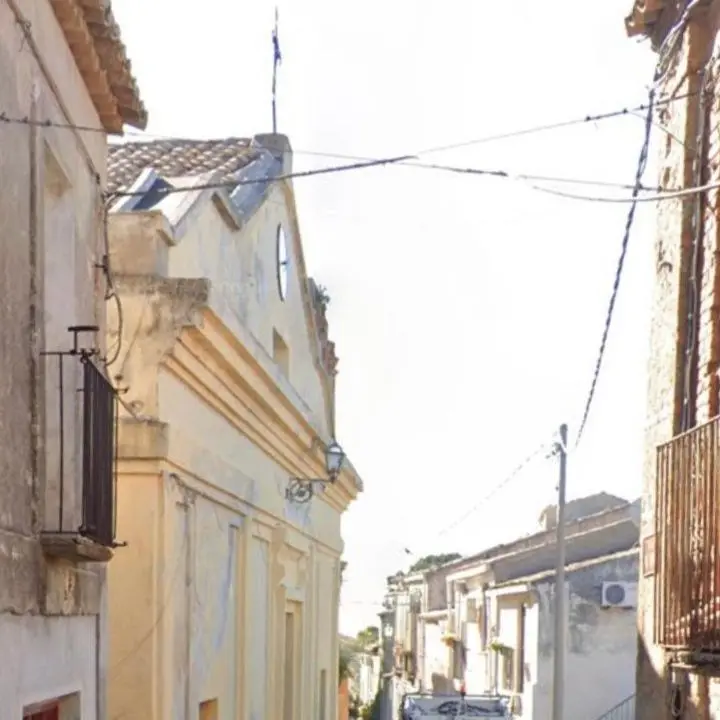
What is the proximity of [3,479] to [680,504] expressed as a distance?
3424 mm

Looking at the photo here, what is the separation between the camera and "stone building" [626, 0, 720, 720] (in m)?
6.53

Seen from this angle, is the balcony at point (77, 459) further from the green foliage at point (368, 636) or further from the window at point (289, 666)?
the green foliage at point (368, 636)

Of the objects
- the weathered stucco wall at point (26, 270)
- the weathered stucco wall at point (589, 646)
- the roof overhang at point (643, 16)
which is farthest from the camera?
the weathered stucco wall at point (589, 646)

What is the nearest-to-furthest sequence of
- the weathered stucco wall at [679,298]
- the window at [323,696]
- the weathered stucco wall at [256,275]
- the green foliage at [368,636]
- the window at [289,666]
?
the weathered stucco wall at [679,298]
the weathered stucco wall at [256,275]
the window at [289,666]
the window at [323,696]
the green foliage at [368,636]

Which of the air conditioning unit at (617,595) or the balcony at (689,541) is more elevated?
the balcony at (689,541)

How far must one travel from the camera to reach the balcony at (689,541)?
20.6 ft

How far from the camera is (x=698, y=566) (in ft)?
21.4

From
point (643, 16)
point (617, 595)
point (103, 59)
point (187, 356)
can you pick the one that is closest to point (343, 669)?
point (617, 595)

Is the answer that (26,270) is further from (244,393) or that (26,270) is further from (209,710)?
(209,710)

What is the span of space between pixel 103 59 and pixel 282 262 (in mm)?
6532

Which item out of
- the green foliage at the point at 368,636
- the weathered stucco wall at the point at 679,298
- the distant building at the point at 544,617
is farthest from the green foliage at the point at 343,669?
the green foliage at the point at 368,636

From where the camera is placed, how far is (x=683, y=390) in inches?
300

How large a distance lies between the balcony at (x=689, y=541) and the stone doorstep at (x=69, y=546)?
2.82m

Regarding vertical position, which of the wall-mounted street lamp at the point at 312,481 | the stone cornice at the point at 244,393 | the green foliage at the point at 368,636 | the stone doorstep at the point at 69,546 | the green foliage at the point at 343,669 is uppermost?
the stone cornice at the point at 244,393
